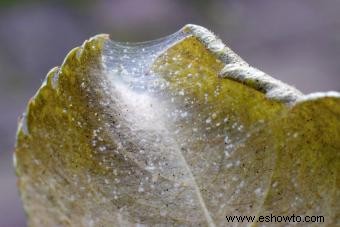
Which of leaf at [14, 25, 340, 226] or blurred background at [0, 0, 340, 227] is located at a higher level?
blurred background at [0, 0, 340, 227]

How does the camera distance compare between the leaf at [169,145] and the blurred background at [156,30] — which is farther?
the blurred background at [156,30]

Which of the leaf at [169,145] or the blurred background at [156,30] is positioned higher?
the blurred background at [156,30]

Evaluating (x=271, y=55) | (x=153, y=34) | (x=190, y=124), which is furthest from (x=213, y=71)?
(x=153, y=34)

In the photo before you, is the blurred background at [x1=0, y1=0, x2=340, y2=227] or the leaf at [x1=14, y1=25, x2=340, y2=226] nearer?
the leaf at [x1=14, y1=25, x2=340, y2=226]
